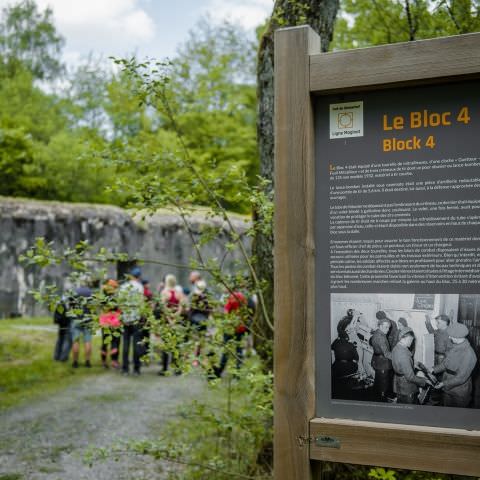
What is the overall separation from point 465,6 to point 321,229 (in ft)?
10.4

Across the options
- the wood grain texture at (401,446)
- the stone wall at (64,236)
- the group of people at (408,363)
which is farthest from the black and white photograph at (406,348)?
the stone wall at (64,236)

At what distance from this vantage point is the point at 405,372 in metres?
2.55

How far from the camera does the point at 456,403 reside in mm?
2482

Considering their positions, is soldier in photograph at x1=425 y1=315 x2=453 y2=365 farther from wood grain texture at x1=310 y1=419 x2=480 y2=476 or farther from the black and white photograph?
wood grain texture at x1=310 y1=419 x2=480 y2=476

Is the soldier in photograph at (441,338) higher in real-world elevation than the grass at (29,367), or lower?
higher

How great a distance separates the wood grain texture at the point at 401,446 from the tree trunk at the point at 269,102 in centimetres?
250

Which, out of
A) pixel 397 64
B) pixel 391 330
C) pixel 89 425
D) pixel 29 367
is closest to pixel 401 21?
pixel 397 64

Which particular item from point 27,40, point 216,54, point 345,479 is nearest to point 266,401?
point 345,479

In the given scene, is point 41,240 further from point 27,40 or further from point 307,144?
point 27,40

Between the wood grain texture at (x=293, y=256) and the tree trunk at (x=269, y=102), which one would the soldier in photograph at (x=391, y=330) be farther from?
the tree trunk at (x=269, y=102)

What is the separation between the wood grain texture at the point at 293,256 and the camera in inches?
106

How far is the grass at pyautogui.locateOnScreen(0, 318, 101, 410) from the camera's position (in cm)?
1053

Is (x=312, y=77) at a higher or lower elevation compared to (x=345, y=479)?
higher

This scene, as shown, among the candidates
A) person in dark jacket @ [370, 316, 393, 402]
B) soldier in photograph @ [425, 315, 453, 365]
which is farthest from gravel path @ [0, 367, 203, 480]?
soldier in photograph @ [425, 315, 453, 365]
